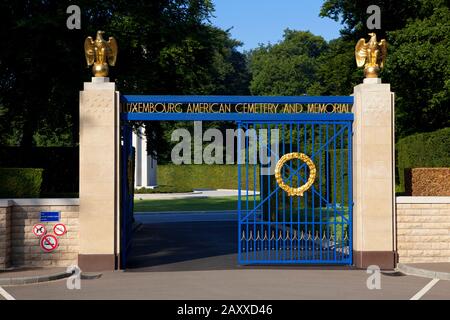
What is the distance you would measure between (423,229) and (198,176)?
1912 inches

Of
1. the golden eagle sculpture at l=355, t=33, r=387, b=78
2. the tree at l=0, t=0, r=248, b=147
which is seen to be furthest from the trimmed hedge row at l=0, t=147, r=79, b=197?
the golden eagle sculpture at l=355, t=33, r=387, b=78

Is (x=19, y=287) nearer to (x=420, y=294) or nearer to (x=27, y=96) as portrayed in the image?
(x=420, y=294)

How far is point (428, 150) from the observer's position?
2838 cm

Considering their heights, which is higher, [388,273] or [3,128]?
[3,128]

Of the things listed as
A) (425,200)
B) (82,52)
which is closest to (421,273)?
(425,200)

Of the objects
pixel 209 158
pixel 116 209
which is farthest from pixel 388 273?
pixel 209 158

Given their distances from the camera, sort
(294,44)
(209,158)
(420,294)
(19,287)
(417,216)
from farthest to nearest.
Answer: (294,44) → (209,158) → (417,216) → (19,287) → (420,294)

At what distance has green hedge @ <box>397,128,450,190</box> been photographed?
2753 centimetres

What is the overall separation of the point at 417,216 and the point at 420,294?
15.0 feet

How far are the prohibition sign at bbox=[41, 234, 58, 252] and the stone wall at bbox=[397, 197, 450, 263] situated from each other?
7.59 meters

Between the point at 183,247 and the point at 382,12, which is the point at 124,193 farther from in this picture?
the point at 382,12

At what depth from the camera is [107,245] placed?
53.7 ft

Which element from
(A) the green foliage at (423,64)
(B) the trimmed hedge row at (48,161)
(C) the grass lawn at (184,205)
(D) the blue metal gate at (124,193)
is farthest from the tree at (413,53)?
(D) the blue metal gate at (124,193)

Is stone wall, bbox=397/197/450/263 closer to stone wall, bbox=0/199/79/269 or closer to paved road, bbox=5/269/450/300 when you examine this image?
paved road, bbox=5/269/450/300
